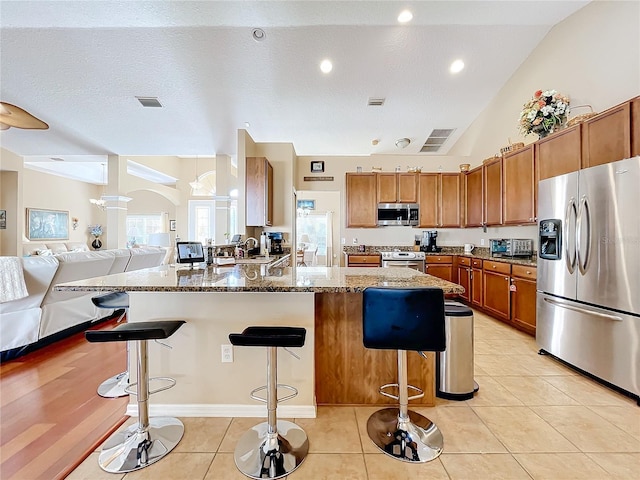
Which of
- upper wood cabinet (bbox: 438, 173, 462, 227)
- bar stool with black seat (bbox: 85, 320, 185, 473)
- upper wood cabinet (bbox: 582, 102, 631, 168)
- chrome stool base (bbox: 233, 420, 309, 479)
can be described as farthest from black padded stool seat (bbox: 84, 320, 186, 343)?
upper wood cabinet (bbox: 438, 173, 462, 227)

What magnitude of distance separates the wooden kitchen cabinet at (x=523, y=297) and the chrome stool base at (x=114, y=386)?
4142mm

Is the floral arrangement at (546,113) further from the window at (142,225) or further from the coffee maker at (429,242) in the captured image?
the window at (142,225)

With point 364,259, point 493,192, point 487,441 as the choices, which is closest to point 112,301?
point 487,441

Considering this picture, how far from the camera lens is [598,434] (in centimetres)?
173

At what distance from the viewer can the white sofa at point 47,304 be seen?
8.82 ft

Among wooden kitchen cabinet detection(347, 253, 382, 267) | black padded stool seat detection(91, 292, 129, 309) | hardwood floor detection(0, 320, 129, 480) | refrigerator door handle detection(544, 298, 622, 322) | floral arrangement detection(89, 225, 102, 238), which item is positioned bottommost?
hardwood floor detection(0, 320, 129, 480)

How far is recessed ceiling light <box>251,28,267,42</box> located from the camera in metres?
3.46

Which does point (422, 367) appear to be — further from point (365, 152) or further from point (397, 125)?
point (365, 152)

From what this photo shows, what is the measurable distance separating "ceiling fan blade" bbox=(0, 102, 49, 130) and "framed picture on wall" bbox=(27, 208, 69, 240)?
6235mm

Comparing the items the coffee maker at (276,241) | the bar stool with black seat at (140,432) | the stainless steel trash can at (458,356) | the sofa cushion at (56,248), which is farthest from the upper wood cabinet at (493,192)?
the sofa cushion at (56,248)

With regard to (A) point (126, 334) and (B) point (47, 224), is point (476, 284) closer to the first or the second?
(A) point (126, 334)

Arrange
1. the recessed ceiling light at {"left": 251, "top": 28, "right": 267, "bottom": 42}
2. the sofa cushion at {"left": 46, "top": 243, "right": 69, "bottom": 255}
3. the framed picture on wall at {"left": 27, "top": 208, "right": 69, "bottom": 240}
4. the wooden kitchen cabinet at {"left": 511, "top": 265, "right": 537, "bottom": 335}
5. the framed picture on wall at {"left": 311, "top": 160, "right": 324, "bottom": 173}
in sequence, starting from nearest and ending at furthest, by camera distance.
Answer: the wooden kitchen cabinet at {"left": 511, "top": 265, "right": 537, "bottom": 335}, the recessed ceiling light at {"left": 251, "top": 28, "right": 267, "bottom": 42}, the framed picture on wall at {"left": 311, "top": 160, "right": 324, "bottom": 173}, the framed picture on wall at {"left": 27, "top": 208, "right": 69, "bottom": 240}, the sofa cushion at {"left": 46, "top": 243, "right": 69, "bottom": 255}

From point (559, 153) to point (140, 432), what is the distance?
4.55 meters

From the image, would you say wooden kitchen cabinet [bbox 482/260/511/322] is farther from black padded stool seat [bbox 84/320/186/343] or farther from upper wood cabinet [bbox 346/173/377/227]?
black padded stool seat [bbox 84/320/186/343]
